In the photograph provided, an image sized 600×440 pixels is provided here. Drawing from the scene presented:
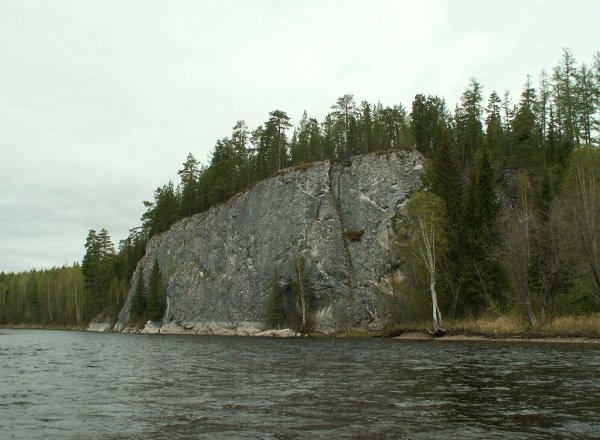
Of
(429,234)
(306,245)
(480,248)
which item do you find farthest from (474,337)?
(306,245)

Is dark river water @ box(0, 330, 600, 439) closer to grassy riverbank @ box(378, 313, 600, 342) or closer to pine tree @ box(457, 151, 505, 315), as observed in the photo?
grassy riverbank @ box(378, 313, 600, 342)

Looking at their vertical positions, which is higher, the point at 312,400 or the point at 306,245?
the point at 306,245

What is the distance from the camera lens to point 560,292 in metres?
51.0

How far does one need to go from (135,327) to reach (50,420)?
95632 millimetres

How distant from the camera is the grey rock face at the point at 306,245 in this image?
74.7m

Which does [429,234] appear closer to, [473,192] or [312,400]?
[473,192]

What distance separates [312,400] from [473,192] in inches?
1810

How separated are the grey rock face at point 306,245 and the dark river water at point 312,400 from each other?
45930 millimetres

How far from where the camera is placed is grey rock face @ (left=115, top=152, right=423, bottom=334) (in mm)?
74688

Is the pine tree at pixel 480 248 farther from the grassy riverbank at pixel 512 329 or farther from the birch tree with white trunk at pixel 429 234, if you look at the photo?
the grassy riverbank at pixel 512 329

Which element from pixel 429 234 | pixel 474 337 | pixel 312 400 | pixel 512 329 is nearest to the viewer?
pixel 312 400

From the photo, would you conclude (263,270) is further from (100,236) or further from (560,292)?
(100,236)

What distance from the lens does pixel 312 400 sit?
16453mm

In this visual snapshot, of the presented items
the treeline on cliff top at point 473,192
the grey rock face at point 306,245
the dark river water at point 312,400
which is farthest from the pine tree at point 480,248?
the dark river water at point 312,400
